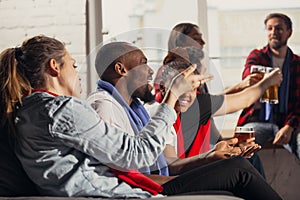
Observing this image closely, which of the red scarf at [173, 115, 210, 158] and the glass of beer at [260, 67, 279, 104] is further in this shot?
the glass of beer at [260, 67, 279, 104]

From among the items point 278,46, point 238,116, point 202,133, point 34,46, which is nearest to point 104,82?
point 34,46

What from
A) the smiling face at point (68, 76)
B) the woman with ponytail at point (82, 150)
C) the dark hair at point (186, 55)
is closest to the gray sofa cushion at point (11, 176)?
the woman with ponytail at point (82, 150)

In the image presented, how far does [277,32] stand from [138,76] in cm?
103

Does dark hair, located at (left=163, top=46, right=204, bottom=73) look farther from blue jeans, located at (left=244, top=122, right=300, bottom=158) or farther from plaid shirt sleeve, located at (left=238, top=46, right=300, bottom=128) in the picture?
blue jeans, located at (left=244, top=122, right=300, bottom=158)

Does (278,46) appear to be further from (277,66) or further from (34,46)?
(34,46)

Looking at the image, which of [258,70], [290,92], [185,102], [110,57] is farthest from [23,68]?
[290,92]

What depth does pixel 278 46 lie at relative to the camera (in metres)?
3.60

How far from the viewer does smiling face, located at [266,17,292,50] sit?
3.59 metres

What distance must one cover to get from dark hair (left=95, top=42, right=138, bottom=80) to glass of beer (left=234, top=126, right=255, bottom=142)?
788 mm

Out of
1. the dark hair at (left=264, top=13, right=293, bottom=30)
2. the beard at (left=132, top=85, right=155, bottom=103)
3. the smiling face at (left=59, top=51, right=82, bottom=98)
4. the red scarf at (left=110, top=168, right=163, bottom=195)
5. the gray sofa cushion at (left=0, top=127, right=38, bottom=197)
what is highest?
the dark hair at (left=264, top=13, right=293, bottom=30)

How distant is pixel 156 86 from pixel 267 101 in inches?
29.5

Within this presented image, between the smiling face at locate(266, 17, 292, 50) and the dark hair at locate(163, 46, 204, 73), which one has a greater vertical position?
the smiling face at locate(266, 17, 292, 50)

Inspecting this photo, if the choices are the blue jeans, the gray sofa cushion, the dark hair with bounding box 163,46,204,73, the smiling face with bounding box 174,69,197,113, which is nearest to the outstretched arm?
the blue jeans

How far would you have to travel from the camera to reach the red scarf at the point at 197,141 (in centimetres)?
316
